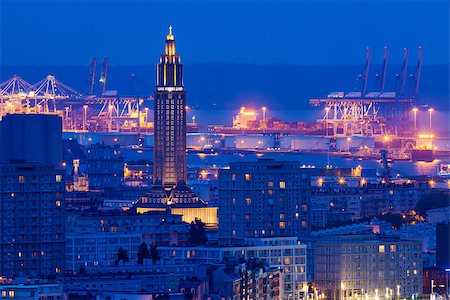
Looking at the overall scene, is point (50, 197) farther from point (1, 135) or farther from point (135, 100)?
point (135, 100)

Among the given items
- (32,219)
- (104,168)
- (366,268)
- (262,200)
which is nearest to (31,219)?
(32,219)

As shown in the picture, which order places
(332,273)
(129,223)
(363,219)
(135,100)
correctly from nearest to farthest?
(332,273) < (129,223) < (363,219) < (135,100)

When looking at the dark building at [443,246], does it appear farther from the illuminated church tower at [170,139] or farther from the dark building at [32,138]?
the dark building at [32,138]

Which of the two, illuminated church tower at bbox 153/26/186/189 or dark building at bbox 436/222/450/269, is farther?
illuminated church tower at bbox 153/26/186/189

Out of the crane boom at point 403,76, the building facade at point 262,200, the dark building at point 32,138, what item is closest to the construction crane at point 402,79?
the crane boom at point 403,76

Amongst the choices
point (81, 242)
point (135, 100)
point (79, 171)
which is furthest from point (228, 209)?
point (135, 100)

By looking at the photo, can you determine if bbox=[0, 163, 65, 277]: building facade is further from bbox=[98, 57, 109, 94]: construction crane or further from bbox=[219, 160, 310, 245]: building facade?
bbox=[98, 57, 109, 94]: construction crane

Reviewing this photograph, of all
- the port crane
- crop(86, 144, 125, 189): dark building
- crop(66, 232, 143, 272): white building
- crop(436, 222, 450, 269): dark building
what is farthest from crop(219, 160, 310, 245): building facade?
the port crane
